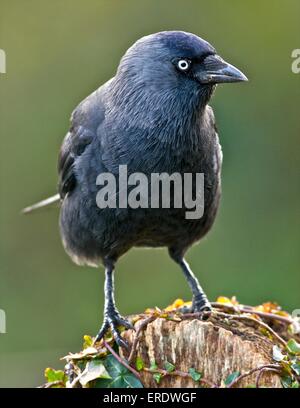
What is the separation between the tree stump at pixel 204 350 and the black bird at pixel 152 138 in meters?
0.47

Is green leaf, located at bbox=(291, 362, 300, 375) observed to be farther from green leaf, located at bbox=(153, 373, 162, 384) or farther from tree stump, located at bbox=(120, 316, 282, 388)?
green leaf, located at bbox=(153, 373, 162, 384)

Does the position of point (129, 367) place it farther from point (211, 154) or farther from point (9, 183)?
point (9, 183)

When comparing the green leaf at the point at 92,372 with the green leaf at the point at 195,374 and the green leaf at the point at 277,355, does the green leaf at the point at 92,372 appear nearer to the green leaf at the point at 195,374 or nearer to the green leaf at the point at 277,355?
the green leaf at the point at 195,374

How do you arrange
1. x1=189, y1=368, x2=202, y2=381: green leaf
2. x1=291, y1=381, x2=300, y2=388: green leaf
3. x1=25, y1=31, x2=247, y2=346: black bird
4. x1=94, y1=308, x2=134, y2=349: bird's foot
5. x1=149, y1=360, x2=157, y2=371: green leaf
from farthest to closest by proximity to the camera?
x1=25, y1=31, x2=247, y2=346: black bird, x1=94, y1=308, x2=134, y2=349: bird's foot, x1=149, y1=360, x2=157, y2=371: green leaf, x1=189, y1=368, x2=202, y2=381: green leaf, x1=291, y1=381, x2=300, y2=388: green leaf

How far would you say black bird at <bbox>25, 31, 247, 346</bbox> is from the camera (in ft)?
18.0

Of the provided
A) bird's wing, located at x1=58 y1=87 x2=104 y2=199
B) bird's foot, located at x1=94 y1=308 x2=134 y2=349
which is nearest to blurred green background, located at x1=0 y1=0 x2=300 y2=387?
bird's wing, located at x1=58 y1=87 x2=104 y2=199

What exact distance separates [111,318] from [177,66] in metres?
1.57

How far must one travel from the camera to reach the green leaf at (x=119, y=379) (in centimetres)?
463

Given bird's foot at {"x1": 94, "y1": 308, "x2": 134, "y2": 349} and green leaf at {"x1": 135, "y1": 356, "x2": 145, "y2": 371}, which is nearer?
green leaf at {"x1": 135, "y1": 356, "x2": 145, "y2": 371}

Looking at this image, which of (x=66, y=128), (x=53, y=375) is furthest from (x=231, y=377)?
(x=66, y=128)

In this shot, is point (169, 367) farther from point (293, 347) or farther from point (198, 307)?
point (198, 307)

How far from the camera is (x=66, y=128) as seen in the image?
9.70 metres

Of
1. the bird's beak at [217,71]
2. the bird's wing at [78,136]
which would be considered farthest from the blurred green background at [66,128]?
the bird's beak at [217,71]
